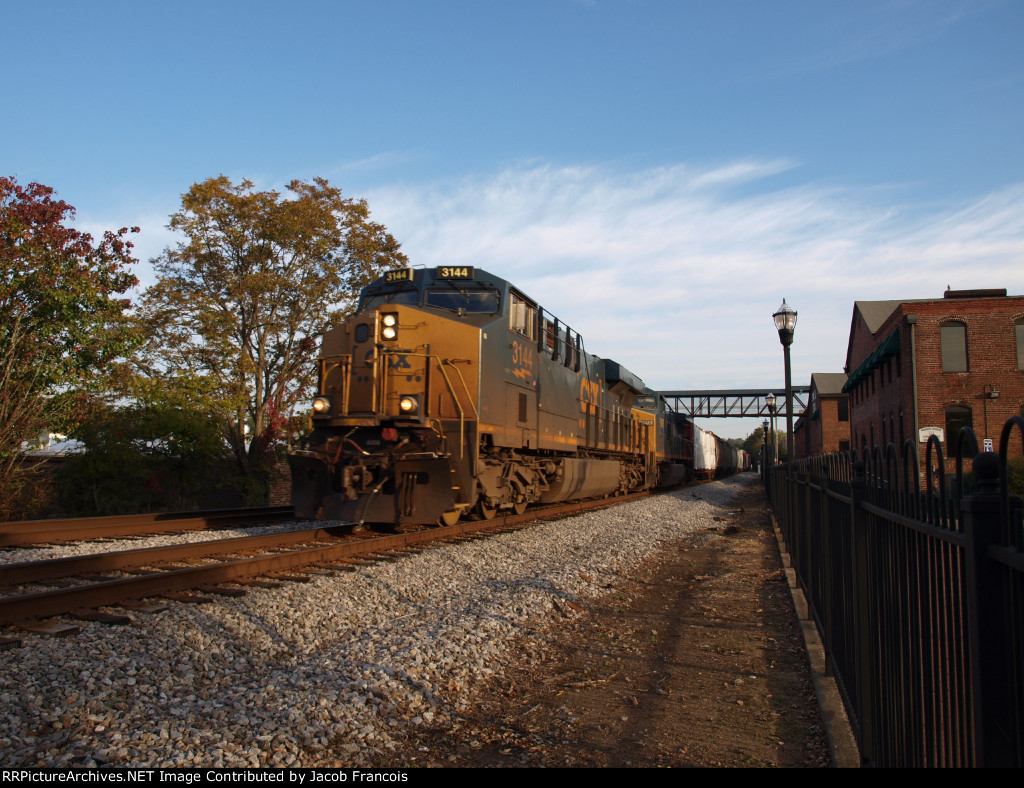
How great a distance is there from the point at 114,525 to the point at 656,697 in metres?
9.09

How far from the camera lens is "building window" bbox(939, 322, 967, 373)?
27.1 metres

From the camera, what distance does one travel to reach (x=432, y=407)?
993cm

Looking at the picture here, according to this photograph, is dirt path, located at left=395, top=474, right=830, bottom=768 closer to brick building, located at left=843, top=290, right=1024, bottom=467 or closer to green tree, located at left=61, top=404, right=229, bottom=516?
green tree, located at left=61, top=404, right=229, bottom=516

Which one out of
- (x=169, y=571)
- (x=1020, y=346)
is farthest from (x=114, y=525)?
(x=1020, y=346)

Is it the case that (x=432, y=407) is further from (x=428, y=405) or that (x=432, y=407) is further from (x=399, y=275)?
(x=399, y=275)

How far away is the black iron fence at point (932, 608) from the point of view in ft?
5.50

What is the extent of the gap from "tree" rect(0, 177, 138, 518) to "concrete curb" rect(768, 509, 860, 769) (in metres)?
Answer: 14.4

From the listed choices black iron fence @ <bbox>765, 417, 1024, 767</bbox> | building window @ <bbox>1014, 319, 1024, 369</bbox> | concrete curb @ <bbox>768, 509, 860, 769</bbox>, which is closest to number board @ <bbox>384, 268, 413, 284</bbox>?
concrete curb @ <bbox>768, 509, 860, 769</bbox>

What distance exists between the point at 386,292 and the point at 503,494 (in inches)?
149

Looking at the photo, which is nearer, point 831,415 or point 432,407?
point 432,407

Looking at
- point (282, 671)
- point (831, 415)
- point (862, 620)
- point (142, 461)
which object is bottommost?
point (282, 671)
